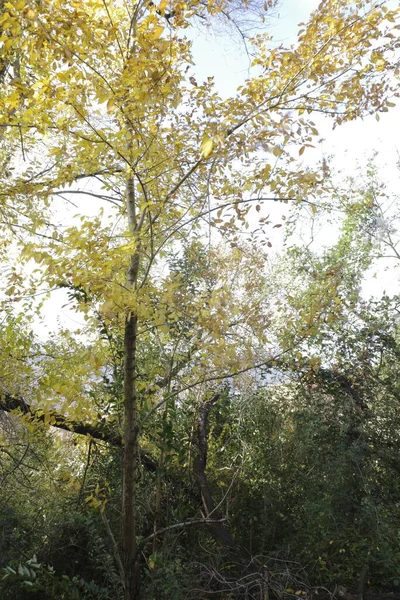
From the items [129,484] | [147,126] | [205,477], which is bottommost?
[129,484]

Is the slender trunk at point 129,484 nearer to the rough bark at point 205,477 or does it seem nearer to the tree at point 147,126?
the tree at point 147,126

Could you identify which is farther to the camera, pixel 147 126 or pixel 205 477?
pixel 205 477

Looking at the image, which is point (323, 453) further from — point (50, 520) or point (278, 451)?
point (50, 520)

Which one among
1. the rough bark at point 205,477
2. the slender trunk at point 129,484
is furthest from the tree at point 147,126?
the rough bark at point 205,477

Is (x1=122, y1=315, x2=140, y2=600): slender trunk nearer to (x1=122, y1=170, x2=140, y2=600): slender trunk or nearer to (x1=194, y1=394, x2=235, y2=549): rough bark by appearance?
(x1=122, y1=170, x2=140, y2=600): slender trunk

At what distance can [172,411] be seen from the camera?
3.32 meters

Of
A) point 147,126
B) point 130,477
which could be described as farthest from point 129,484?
point 147,126

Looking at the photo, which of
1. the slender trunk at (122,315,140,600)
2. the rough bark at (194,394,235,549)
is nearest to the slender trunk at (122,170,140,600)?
the slender trunk at (122,315,140,600)

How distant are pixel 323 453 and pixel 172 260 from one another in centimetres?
309

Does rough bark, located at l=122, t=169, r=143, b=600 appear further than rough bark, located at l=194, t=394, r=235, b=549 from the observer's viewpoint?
No

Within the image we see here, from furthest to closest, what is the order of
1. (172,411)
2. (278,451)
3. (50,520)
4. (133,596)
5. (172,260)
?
(172,260), (278,451), (50,520), (172,411), (133,596)

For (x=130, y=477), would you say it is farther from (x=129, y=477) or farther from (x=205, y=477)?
(x=205, y=477)

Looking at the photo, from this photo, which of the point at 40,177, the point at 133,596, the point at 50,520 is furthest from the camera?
the point at 50,520

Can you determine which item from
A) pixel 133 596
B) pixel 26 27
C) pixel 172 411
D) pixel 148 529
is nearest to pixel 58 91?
pixel 26 27
